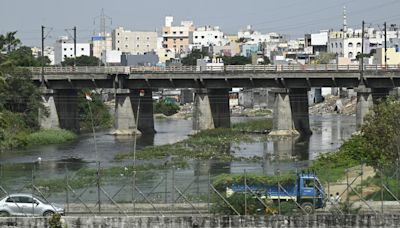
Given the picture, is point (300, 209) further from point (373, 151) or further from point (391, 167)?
point (373, 151)

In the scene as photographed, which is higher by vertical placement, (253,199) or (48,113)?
(253,199)

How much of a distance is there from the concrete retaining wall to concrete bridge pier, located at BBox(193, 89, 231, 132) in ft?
231

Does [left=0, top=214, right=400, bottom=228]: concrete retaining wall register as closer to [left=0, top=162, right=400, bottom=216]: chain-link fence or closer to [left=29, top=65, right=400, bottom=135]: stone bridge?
[left=0, top=162, right=400, bottom=216]: chain-link fence

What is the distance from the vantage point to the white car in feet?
123

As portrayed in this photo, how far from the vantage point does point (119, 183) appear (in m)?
53.8

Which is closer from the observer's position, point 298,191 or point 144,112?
point 298,191

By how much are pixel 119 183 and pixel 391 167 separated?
16.5 metres

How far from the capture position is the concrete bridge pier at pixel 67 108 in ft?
361

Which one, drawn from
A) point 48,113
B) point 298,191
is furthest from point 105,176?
point 48,113

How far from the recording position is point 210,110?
350 ft

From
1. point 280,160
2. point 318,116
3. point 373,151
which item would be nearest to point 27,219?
point 373,151

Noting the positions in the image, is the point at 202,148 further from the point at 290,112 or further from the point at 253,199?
the point at 253,199

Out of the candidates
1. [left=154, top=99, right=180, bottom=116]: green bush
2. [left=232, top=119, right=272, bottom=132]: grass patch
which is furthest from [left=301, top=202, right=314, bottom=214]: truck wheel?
[left=154, top=99, right=180, bottom=116]: green bush

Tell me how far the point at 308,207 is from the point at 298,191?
2.30m
